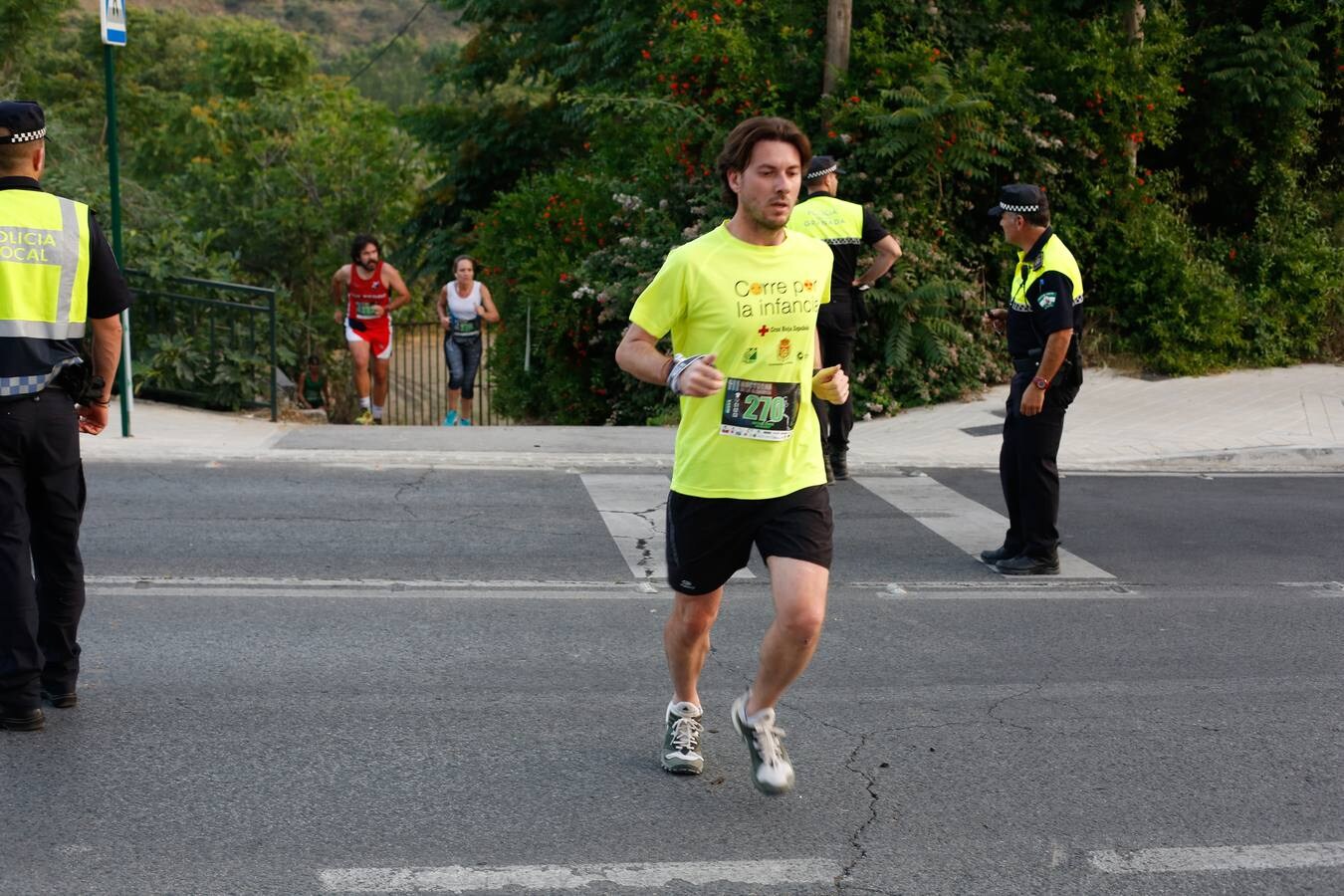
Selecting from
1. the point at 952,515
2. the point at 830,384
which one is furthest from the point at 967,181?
the point at 830,384

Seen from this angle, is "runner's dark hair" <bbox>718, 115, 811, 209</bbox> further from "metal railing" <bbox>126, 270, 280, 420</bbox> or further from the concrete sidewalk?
"metal railing" <bbox>126, 270, 280, 420</bbox>

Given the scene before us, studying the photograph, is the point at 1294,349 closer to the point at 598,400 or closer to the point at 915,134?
the point at 915,134

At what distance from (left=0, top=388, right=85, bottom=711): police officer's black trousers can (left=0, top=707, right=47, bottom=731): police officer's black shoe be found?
0.08 ft

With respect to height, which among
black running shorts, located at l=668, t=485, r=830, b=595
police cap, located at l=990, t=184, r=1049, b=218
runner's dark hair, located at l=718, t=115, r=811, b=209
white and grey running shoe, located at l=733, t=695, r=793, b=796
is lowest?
white and grey running shoe, located at l=733, t=695, r=793, b=796

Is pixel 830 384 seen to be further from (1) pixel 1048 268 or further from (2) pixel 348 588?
(2) pixel 348 588

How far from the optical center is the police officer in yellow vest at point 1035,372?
742 cm

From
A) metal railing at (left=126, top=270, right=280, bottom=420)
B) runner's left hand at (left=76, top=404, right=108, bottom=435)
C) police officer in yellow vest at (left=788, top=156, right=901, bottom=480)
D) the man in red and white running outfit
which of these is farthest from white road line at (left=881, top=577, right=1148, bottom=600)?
the man in red and white running outfit

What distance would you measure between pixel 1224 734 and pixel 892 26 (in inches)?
435

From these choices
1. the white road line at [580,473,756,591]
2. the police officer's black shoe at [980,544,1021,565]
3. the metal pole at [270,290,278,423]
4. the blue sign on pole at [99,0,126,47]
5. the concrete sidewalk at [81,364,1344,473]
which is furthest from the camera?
the metal pole at [270,290,278,423]

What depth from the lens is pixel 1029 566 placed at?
7734mm

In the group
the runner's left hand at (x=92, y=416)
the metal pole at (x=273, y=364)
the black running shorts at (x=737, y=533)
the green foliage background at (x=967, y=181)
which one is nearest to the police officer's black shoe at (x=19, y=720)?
the runner's left hand at (x=92, y=416)

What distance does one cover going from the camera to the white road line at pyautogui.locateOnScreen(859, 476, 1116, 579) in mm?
8031

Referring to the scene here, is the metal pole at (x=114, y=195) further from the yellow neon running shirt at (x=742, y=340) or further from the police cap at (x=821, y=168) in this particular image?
the yellow neon running shirt at (x=742, y=340)

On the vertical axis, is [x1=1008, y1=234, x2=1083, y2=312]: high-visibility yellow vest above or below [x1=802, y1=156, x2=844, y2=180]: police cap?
below
